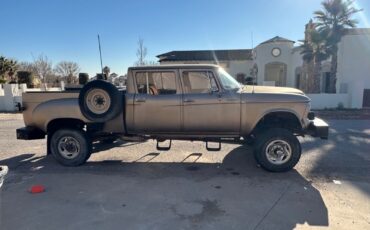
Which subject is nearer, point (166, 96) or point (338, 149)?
point (166, 96)

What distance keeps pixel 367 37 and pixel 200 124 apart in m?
20.5

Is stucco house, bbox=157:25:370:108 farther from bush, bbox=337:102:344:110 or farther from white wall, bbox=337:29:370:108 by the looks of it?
bush, bbox=337:102:344:110

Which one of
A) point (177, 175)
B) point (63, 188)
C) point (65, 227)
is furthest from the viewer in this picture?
point (177, 175)

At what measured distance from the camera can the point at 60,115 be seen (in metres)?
5.88

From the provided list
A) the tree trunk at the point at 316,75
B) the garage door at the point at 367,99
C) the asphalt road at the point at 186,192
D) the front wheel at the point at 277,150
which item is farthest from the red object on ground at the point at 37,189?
the tree trunk at the point at 316,75

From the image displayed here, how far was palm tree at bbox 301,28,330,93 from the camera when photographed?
20.6m

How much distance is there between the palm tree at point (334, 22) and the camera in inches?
778

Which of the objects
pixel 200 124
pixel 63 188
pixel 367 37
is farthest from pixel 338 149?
pixel 367 37

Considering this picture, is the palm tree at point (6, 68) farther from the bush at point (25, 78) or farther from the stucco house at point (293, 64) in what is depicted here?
the stucco house at point (293, 64)

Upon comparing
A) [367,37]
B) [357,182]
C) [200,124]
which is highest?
[367,37]

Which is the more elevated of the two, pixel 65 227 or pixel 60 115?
pixel 60 115

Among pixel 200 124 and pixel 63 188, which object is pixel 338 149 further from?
pixel 63 188

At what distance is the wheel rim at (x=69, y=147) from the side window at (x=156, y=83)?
5.92 ft

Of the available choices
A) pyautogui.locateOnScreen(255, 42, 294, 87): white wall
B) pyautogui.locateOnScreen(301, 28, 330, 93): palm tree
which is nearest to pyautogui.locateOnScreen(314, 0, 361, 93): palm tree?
pyautogui.locateOnScreen(301, 28, 330, 93): palm tree
